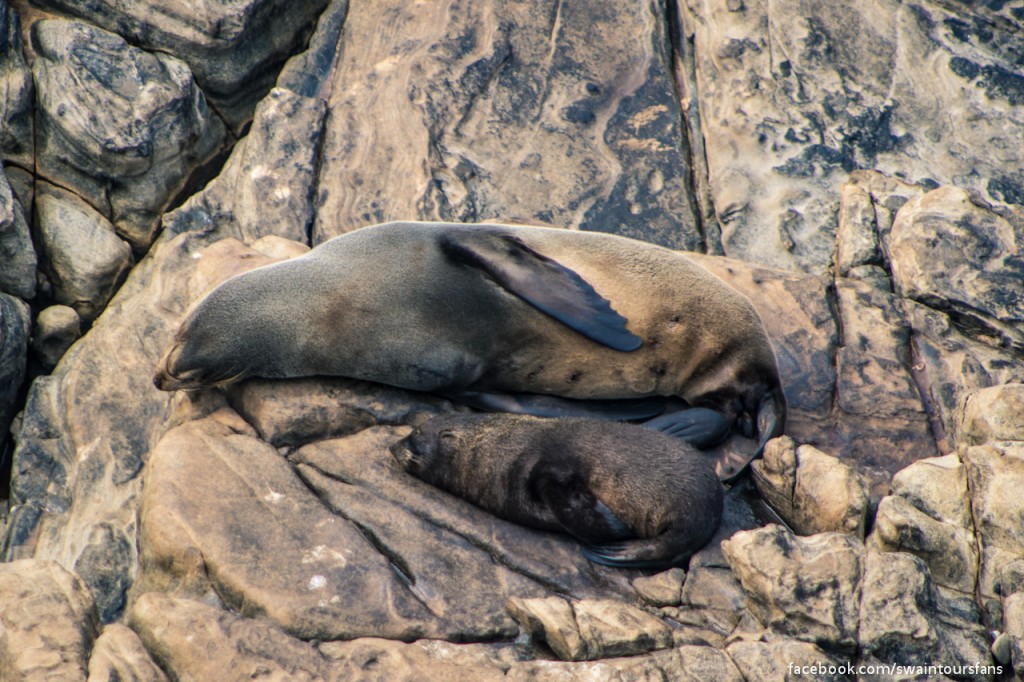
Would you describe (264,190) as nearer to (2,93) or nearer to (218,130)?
(218,130)

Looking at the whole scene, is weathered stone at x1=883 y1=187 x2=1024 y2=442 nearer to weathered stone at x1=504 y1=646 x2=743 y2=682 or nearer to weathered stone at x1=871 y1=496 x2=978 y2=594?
weathered stone at x1=871 y1=496 x2=978 y2=594

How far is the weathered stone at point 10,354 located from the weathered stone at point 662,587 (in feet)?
17.2

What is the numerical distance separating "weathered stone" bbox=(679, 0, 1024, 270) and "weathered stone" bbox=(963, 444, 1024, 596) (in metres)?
3.16

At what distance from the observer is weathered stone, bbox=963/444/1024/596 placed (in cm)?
486

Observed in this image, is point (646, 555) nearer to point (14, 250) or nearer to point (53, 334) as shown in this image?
point (53, 334)

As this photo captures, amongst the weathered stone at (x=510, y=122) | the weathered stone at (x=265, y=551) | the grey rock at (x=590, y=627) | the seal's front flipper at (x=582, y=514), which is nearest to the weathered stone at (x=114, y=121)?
the weathered stone at (x=510, y=122)

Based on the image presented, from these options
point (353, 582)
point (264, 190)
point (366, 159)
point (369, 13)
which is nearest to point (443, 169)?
point (366, 159)

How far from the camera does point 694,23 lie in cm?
940

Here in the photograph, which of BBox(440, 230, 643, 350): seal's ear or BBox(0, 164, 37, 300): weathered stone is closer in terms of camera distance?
BBox(440, 230, 643, 350): seal's ear

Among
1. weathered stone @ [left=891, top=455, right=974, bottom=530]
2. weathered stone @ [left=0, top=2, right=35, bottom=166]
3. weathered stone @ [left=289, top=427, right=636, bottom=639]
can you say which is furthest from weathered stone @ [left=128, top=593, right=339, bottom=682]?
weathered stone @ [left=0, top=2, right=35, bottom=166]

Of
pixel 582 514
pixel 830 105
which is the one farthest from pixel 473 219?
pixel 582 514

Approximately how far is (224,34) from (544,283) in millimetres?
4777

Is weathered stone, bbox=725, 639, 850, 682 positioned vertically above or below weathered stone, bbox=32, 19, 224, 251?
below

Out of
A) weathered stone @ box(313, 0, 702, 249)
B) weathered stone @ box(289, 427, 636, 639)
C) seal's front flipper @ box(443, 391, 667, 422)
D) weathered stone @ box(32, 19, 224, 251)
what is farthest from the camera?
weathered stone @ box(32, 19, 224, 251)
